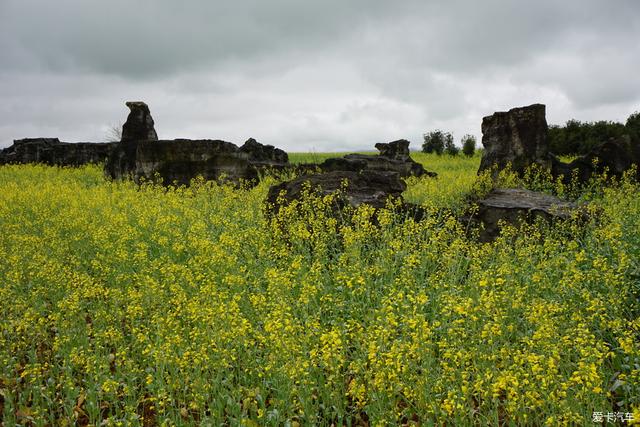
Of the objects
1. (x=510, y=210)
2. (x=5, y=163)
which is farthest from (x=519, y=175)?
(x=5, y=163)

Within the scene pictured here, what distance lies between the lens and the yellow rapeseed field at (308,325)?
3.94 meters

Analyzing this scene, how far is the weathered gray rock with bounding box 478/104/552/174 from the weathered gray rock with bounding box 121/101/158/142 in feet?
48.5

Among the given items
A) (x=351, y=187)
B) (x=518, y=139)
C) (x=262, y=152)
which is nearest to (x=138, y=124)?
(x=262, y=152)

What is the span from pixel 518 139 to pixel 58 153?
2627 cm

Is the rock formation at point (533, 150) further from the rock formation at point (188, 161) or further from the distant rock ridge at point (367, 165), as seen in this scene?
the rock formation at point (188, 161)

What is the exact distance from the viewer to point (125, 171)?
70.1 ft

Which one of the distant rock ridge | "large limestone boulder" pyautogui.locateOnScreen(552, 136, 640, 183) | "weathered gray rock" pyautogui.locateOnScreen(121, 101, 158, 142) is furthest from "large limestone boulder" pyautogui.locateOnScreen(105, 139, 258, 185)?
"large limestone boulder" pyautogui.locateOnScreen(552, 136, 640, 183)

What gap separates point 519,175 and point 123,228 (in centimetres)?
1429

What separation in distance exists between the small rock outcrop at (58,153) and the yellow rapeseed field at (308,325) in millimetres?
19097

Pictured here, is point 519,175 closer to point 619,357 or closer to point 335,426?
point 619,357

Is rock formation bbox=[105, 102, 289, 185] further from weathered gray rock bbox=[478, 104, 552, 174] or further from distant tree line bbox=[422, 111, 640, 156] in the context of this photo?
distant tree line bbox=[422, 111, 640, 156]

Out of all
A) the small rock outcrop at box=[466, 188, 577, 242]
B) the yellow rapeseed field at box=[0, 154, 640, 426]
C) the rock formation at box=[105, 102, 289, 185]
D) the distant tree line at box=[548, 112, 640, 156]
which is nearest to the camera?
the yellow rapeseed field at box=[0, 154, 640, 426]

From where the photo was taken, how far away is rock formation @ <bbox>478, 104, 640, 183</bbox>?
55.2 feet

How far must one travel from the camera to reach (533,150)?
1820 cm
